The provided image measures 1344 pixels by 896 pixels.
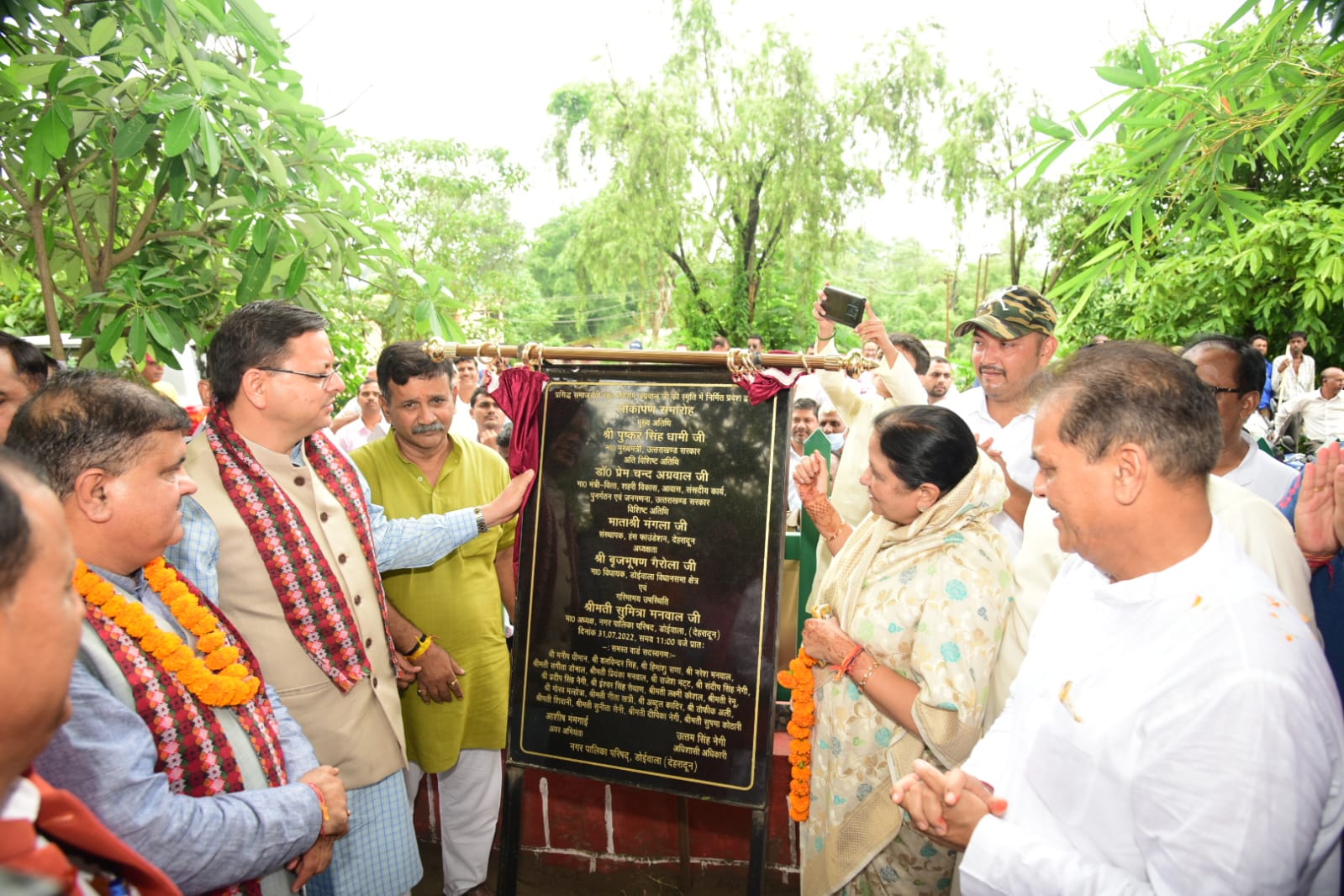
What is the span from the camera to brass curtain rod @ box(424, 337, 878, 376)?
2600mm

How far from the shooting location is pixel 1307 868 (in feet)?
4.73

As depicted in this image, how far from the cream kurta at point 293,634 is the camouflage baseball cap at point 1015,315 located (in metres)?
2.83

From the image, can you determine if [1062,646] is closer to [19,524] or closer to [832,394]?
[19,524]

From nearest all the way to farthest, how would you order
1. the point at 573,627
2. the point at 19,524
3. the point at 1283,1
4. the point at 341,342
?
1. the point at 19,524
2. the point at 1283,1
3. the point at 573,627
4. the point at 341,342

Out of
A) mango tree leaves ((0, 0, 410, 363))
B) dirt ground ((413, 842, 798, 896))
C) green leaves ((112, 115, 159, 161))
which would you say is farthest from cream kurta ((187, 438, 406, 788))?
dirt ground ((413, 842, 798, 896))

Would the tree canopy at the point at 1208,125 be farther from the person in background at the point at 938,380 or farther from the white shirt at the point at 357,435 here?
the white shirt at the point at 357,435

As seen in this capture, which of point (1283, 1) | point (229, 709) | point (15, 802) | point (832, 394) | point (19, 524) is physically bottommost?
point (229, 709)

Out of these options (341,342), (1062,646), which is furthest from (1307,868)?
(341,342)

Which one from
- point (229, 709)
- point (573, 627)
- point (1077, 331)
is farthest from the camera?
point (1077, 331)

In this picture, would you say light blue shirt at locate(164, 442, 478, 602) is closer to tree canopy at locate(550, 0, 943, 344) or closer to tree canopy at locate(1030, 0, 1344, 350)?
tree canopy at locate(1030, 0, 1344, 350)

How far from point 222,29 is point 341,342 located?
2982mm

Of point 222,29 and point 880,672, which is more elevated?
point 222,29

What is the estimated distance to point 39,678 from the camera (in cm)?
107

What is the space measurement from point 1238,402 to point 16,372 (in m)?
4.69
